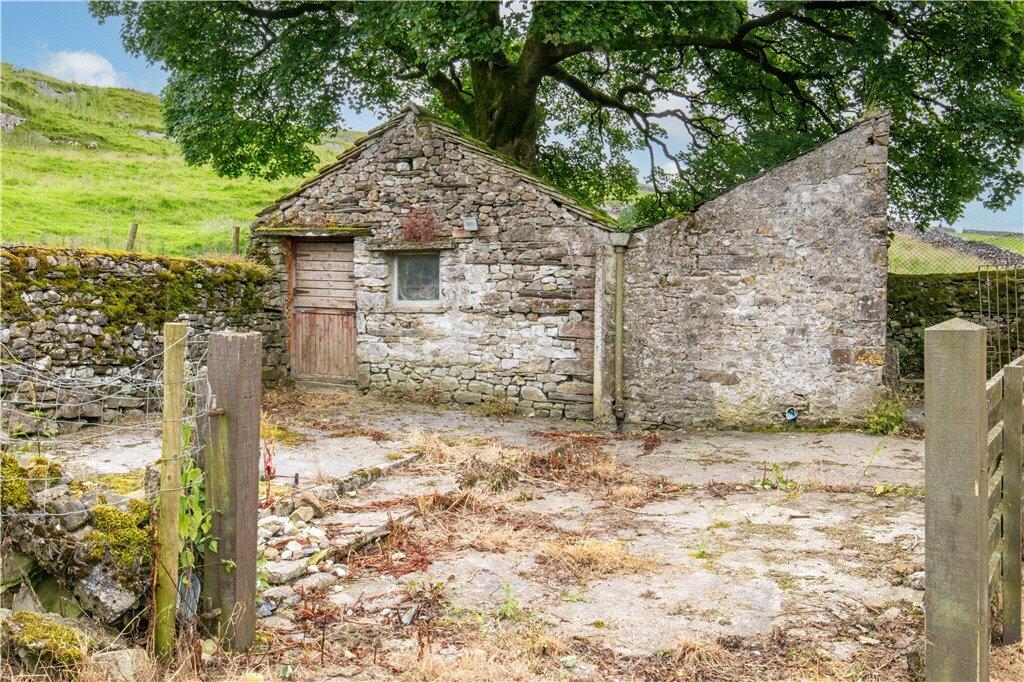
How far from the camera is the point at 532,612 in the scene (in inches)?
Result: 162

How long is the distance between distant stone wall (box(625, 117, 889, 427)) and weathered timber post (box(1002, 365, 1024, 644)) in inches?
233

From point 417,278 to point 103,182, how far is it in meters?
18.3

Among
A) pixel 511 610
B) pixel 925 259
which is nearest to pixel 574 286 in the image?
pixel 511 610

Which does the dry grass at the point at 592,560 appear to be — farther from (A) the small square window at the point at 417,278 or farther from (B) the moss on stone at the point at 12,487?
(A) the small square window at the point at 417,278

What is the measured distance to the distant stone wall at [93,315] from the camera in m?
8.30

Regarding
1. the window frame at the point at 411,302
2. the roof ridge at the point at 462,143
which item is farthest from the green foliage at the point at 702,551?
the window frame at the point at 411,302

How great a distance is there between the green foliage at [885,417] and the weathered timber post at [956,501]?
689 centimetres

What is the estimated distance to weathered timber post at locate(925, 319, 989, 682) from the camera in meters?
2.89

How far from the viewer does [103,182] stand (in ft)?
81.9

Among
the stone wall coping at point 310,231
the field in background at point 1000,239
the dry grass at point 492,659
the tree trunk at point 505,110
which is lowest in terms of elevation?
the dry grass at point 492,659

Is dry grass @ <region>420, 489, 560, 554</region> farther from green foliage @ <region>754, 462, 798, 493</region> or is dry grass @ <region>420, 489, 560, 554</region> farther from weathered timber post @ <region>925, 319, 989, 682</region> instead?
weathered timber post @ <region>925, 319, 989, 682</region>

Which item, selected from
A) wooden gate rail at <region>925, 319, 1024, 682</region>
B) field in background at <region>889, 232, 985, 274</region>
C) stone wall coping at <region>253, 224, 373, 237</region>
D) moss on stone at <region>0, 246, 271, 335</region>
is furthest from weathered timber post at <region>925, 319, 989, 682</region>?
field in background at <region>889, 232, 985, 274</region>

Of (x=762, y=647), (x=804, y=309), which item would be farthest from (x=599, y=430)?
(x=762, y=647)

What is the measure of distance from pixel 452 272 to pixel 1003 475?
864 centimetres
